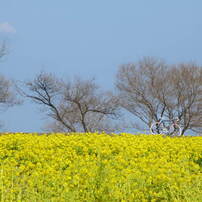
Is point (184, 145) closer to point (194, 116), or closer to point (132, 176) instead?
point (132, 176)

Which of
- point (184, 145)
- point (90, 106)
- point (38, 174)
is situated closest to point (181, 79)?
point (90, 106)

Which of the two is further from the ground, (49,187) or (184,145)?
(184,145)

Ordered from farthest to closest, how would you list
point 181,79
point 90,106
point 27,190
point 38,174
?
1. point 181,79
2. point 90,106
3. point 38,174
4. point 27,190

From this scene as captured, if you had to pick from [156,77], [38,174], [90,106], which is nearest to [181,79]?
[156,77]

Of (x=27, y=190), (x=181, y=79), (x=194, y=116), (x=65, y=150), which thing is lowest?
(x=27, y=190)

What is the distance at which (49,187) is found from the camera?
18.0 feet

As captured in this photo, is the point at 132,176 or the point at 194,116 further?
the point at 194,116

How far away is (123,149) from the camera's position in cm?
869

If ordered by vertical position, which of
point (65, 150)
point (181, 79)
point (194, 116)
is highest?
point (181, 79)

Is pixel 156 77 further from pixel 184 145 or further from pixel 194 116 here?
pixel 184 145

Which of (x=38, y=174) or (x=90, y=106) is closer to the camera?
(x=38, y=174)

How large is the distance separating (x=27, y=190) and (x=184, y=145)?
5.05 m

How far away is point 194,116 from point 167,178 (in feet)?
67.0

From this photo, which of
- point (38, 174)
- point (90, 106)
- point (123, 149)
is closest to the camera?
point (38, 174)
